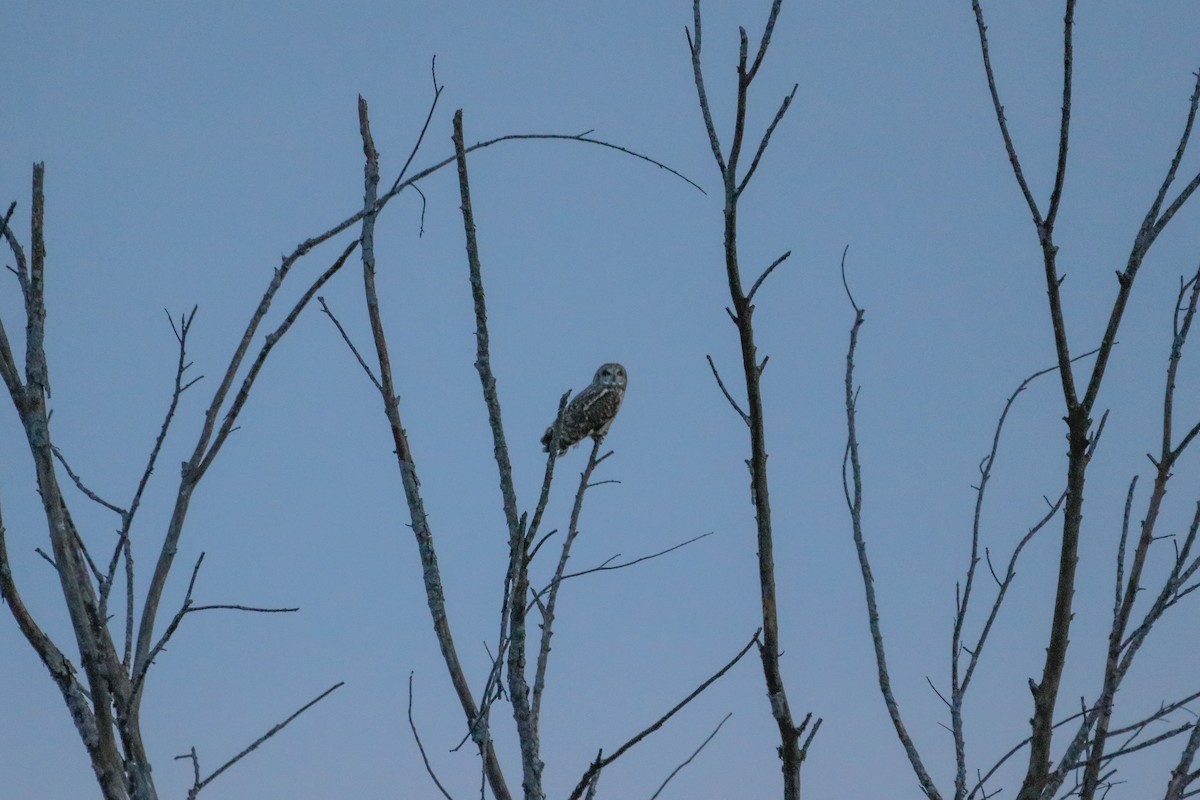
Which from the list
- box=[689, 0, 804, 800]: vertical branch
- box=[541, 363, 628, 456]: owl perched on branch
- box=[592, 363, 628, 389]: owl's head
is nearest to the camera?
box=[689, 0, 804, 800]: vertical branch

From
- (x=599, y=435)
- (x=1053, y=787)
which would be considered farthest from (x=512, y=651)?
(x=599, y=435)

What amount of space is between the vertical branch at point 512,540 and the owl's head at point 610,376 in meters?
11.9

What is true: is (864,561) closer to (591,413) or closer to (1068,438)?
(1068,438)

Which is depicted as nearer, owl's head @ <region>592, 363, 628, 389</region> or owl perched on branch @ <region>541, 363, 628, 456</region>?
owl perched on branch @ <region>541, 363, 628, 456</region>

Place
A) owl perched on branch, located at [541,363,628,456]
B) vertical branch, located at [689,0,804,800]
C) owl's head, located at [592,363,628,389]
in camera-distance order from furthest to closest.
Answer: owl's head, located at [592,363,628,389] < owl perched on branch, located at [541,363,628,456] < vertical branch, located at [689,0,804,800]

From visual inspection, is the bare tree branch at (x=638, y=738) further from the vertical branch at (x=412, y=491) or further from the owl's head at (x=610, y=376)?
the owl's head at (x=610, y=376)

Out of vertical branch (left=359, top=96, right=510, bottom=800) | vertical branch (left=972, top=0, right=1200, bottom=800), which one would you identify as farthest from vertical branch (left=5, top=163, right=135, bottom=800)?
vertical branch (left=972, top=0, right=1200, bottom=800)

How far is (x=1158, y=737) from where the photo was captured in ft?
7.82

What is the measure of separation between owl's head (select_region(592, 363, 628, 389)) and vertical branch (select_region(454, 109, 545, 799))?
1190cm

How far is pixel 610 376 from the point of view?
14.8m

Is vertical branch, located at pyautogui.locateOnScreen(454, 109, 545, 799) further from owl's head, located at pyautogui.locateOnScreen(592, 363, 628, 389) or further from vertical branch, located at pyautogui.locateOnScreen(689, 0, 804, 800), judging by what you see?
owl's head, located at pyautogui.locateOnScreen(592, 363, 628, 389)

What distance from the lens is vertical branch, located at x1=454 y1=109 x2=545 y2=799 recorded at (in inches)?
90.7

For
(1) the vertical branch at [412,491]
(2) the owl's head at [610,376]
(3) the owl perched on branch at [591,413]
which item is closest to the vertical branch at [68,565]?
(1) the vertical branch at [412,491]

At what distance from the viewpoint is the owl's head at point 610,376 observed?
14.7m
